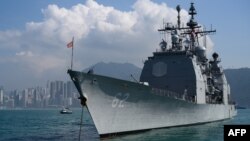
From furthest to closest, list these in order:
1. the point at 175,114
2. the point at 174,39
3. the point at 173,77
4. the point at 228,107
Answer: the point at 228,107
the point at 174,39
the point at 173,77
the point at 175,114

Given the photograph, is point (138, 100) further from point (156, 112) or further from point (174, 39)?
point (174, 39)

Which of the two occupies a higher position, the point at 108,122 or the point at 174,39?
the point at 174,39

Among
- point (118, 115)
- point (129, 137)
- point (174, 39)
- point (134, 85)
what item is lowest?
point (129, 137)

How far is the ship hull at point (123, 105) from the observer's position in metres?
19.3

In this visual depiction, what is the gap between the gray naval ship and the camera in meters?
19.7

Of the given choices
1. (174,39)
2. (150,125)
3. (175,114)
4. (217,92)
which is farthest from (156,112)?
(217,92)

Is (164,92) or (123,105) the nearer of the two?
(123,105)

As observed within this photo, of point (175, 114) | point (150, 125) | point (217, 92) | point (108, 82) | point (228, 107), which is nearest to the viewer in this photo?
point (108, 82)

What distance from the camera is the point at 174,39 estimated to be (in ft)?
109

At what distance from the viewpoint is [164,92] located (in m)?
26.4

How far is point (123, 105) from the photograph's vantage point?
2091 cm

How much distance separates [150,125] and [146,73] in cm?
880

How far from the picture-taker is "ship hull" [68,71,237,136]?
19.3m

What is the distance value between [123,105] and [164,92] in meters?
6.28
